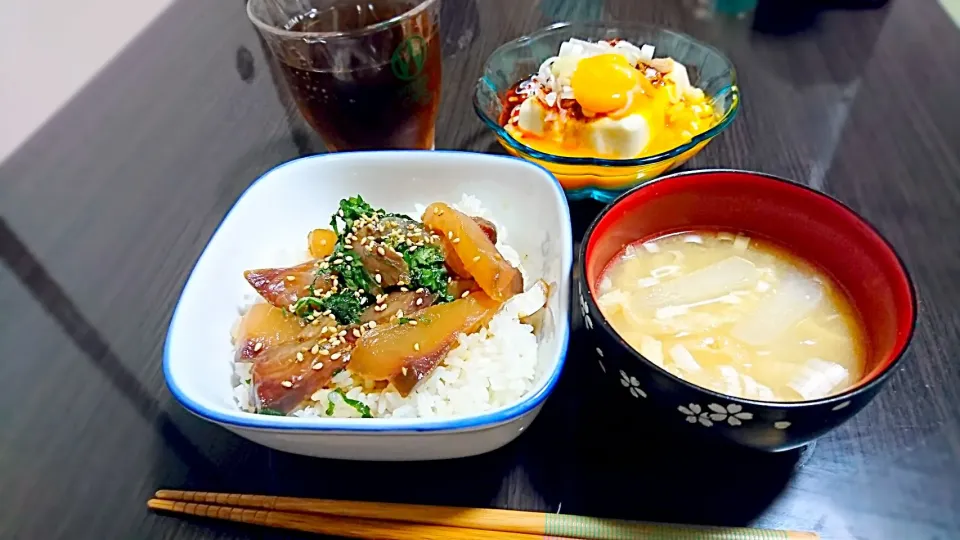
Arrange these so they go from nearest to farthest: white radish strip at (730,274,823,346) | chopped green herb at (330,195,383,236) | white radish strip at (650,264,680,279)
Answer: white radish strip at (730,274,823,346) < white radish strip at (650,264,680,279) < chopped green herb at (330,195,383,236)

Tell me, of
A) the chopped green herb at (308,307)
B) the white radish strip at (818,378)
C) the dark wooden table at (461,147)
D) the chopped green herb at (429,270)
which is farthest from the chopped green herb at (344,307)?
the white radish strip at (818,378)

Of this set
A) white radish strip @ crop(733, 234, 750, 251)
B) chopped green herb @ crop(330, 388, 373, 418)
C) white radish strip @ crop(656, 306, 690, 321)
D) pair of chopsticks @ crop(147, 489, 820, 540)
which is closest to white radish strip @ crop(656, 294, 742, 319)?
white radish strip @ crop(656, 306, 690, 321)

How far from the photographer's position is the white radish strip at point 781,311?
1042mm

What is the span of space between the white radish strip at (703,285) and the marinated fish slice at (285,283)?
566 millimetres

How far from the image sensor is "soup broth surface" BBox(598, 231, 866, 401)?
985mm

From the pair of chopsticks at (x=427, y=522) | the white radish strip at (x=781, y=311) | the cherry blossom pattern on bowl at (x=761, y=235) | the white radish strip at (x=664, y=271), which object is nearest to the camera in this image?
the cherry blossom pattern on bowl at (x=761, y=235)

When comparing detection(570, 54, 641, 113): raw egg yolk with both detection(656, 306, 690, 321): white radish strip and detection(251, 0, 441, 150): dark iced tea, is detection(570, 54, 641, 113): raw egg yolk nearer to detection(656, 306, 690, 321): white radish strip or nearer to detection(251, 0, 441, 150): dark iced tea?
detection(251, 0, 441, 150): dark iced tea

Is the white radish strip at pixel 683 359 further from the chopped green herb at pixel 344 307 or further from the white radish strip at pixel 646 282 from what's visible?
the chopped green herb at pixel 344 307

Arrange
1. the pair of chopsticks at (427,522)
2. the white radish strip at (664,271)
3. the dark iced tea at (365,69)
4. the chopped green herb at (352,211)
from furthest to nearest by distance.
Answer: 1. the dark iced tea at (365,69)
2. the chopped green herb at (352,211)
3. the white radish strip at (664,271)
4. the pair of chopsticks at (427,522)

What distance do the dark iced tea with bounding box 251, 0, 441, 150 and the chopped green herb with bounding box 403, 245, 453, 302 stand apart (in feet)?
1.43

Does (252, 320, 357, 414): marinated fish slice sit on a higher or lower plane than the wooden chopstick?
higher

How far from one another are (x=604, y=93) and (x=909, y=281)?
731 millimetres

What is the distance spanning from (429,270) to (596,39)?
3.12ft

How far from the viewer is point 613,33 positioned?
1780mm
